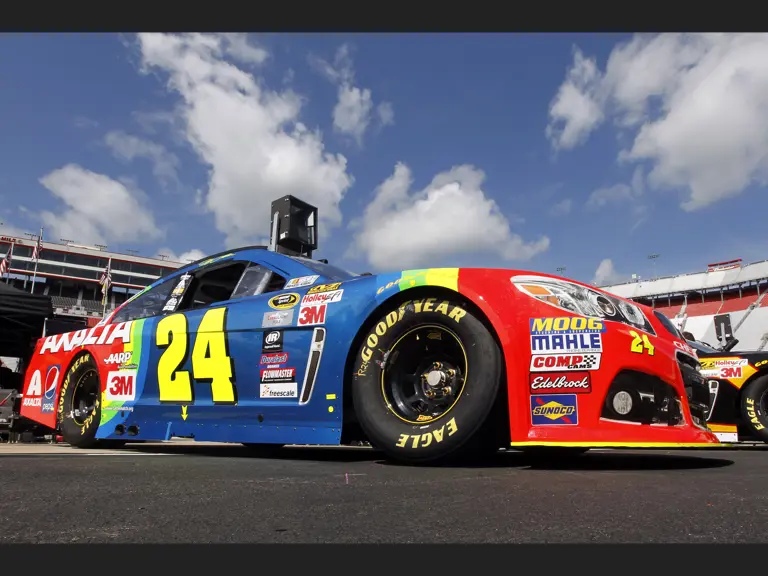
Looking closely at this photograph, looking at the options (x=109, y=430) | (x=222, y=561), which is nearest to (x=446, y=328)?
(x=222, y=561)

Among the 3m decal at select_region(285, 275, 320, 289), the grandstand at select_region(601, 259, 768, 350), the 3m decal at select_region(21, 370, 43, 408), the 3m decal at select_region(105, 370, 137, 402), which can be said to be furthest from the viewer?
the grandstand at select_region(601, 259, 768, 350)

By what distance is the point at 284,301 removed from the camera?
151 inches

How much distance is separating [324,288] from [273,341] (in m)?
0.48

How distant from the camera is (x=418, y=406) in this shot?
127 inches

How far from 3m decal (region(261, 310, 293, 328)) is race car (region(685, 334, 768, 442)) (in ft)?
16.3

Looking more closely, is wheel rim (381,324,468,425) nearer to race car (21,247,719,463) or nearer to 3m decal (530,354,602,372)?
race car (21,247,719,463)

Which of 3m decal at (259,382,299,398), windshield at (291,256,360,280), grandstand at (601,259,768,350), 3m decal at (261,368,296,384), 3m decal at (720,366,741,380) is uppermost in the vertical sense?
grandstand at (601,259,768,350)

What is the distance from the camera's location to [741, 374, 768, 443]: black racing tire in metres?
6.16

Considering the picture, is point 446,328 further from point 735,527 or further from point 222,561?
point 222,561

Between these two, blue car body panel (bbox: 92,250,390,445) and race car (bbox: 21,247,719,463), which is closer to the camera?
race car (bbox: 21,247,719,463)

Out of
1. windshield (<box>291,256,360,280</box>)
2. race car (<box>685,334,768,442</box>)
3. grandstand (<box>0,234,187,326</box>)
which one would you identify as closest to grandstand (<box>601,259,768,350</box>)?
race car (<box>685,334,768,442</box>)

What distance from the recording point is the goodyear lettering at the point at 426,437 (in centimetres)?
289

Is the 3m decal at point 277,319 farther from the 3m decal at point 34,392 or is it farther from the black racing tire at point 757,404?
the black racing tire at point 757,404

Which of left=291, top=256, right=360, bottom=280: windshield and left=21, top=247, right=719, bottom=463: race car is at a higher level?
left=291, top=256, right=360, bottom=280: windshield
